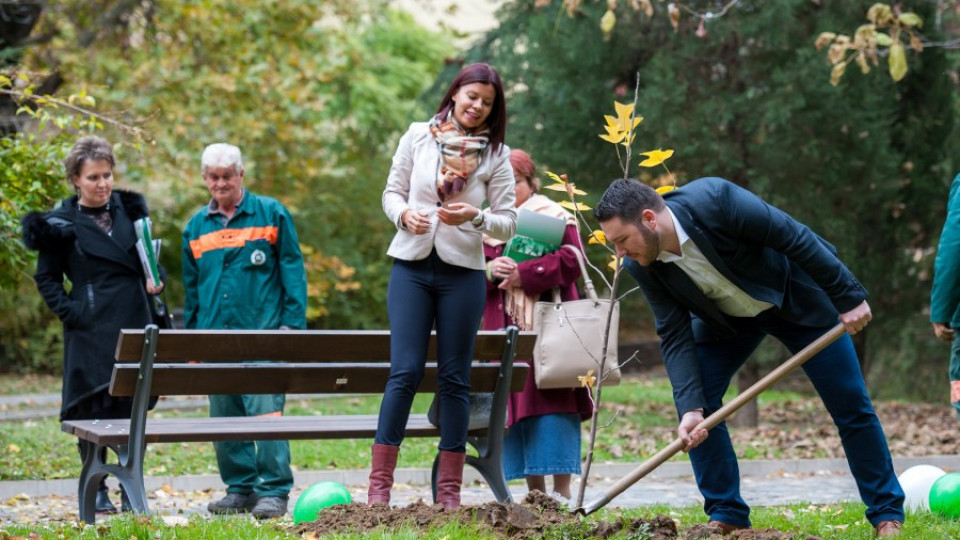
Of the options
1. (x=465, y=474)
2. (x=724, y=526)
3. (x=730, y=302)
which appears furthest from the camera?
(x=465, y=474)

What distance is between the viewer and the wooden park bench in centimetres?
572

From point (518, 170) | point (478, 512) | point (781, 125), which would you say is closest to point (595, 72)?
point (781, 125)

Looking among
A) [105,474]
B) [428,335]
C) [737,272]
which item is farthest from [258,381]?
[737,272]

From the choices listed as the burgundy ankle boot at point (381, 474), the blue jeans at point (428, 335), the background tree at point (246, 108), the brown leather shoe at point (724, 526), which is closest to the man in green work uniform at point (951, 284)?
the brown leather shoe at point (724, 526)

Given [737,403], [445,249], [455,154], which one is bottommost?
[737,403]

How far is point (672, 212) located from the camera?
4.79 meters

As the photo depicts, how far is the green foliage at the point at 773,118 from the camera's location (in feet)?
39.3

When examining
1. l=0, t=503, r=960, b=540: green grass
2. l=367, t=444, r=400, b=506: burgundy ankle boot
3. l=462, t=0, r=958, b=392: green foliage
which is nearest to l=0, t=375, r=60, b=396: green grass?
l=462, t=0, r=958, b=392: green foliage

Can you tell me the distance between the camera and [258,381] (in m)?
6.01

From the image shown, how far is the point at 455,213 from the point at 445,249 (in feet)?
0.72

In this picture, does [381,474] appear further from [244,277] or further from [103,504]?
[103,504]

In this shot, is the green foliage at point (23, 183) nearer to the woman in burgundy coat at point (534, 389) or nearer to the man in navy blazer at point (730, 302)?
the woman in burgundy coat at point (534, 389)

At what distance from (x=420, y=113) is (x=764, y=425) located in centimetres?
591

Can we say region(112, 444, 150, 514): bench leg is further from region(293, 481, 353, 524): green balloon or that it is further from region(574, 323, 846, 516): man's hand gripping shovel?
region(574, 323, 846, 516): man's hand gripping shovel
